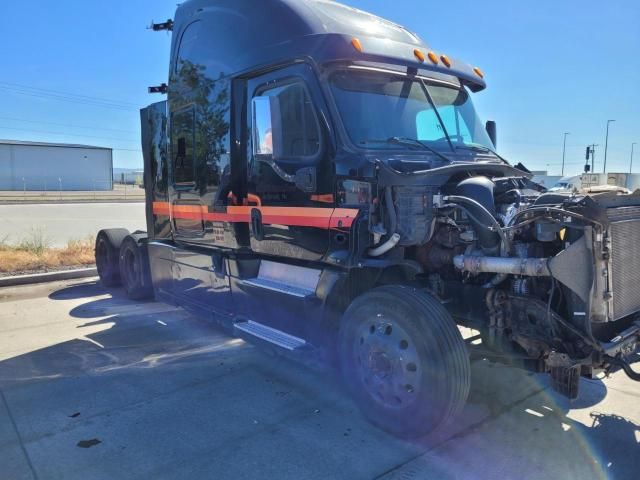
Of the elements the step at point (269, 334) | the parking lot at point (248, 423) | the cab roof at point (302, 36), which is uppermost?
the cab roof at point (302, 36)

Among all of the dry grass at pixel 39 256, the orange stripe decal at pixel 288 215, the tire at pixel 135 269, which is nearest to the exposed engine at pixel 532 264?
the orange stripe decal at pixel 288 215

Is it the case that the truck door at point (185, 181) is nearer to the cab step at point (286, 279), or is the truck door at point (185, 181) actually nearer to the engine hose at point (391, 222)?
the cab step at point (286, 279)

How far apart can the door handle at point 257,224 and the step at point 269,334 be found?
798 millimetres

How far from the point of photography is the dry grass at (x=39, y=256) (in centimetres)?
949

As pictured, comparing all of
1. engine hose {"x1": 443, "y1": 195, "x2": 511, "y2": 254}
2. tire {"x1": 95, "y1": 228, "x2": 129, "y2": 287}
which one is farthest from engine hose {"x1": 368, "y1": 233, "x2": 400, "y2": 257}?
tire {"x1": 95, "y1": 228, "x2": 129, "y2": 287}

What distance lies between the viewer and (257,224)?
4848mm

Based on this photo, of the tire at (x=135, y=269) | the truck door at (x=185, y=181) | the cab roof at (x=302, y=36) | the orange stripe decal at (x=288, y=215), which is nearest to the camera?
the orange stripe decal at (x=288, y=215)

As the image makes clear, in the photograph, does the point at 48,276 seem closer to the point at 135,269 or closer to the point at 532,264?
the point at 135,269

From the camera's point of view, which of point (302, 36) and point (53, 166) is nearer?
point (302, 36)

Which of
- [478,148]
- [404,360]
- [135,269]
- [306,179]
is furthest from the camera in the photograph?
[135,269]

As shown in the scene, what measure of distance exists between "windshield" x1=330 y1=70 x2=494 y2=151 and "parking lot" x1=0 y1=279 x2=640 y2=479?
202 centimetres

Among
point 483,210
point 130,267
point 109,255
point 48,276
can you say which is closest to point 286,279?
point 483,210

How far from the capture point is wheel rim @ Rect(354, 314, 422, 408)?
3.57 metres

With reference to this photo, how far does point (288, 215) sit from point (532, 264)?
2.03 metres
